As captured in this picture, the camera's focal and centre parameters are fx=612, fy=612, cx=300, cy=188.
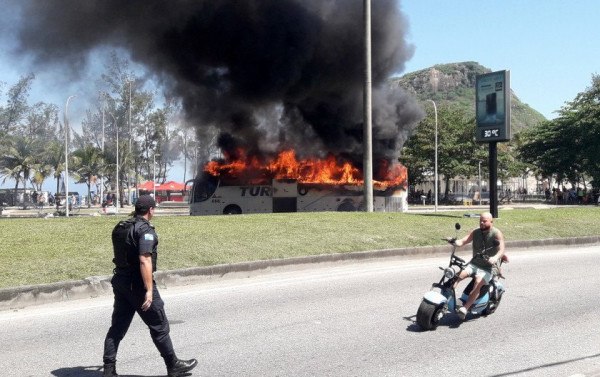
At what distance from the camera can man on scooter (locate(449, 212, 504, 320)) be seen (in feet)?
23.5

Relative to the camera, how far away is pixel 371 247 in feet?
47.4

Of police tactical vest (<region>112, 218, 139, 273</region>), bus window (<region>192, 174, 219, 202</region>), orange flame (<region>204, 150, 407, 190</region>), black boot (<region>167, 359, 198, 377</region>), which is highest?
orange flame (<region>204, 150, 407, 190</region>)

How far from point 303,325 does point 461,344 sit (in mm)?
1858

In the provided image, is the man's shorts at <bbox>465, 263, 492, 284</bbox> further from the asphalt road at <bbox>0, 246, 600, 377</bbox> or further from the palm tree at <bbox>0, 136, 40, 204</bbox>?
the palm tree at <bbox>0, 136, 40, 204</bbox>

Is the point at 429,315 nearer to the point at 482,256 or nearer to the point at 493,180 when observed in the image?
the point at 482,256

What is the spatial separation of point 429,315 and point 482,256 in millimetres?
1136

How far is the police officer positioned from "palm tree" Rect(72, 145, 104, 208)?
53143 millimetres

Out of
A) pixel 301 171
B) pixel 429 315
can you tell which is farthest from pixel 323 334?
pixel 301 171

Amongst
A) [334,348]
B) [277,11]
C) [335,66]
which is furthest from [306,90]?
[334,348]

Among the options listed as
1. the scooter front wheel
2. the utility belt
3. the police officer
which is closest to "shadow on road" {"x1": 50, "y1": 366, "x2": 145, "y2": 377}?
the police officer

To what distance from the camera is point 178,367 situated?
5195 mm

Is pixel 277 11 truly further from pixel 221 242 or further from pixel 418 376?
pixel 418 376

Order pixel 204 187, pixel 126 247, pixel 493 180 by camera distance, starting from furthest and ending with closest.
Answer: pixel 204 187, pixel 493 180, pixel 126 247

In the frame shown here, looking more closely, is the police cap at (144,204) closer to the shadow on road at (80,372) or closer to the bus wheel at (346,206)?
the shadow on road at (80,372)
